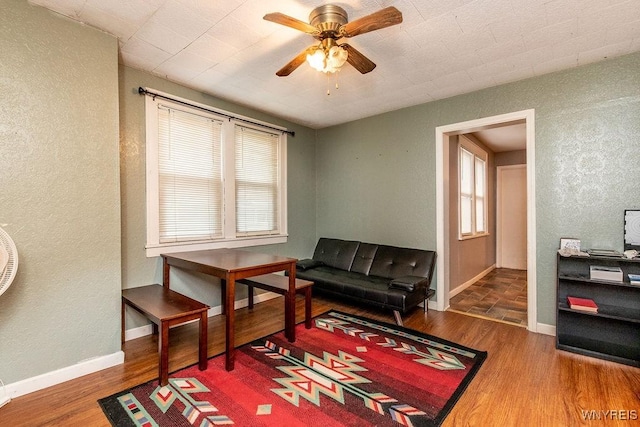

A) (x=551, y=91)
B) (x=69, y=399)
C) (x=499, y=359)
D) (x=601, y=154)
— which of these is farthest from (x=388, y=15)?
(x=69, y=399)

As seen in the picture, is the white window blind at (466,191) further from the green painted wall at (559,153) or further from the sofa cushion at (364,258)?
the sofa cushion at (364,258)

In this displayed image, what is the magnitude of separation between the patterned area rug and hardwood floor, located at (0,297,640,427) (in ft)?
0.42

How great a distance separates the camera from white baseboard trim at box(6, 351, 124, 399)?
1.85 metres

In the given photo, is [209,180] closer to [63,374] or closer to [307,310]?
[307,310]

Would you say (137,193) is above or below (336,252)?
above

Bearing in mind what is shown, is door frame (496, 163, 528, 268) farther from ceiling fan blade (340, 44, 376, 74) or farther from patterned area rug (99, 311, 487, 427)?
ceiling fan blade (340, 44, 376, 74)

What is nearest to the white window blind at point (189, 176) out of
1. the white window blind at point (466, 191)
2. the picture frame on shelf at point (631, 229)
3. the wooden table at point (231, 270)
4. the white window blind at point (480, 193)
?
the wooden table at point (231, 270)

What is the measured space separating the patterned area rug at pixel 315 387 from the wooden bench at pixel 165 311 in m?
0.16

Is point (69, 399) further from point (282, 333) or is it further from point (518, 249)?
point (518, 249)

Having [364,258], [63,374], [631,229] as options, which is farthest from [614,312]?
[63,374]

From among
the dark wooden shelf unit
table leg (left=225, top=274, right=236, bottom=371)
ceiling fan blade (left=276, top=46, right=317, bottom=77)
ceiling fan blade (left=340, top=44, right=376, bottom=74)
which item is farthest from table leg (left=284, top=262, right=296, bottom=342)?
the dark wooden shelf unit

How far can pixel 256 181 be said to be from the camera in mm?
3914

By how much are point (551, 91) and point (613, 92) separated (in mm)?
446

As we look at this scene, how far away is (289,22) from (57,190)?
1.94 metres
